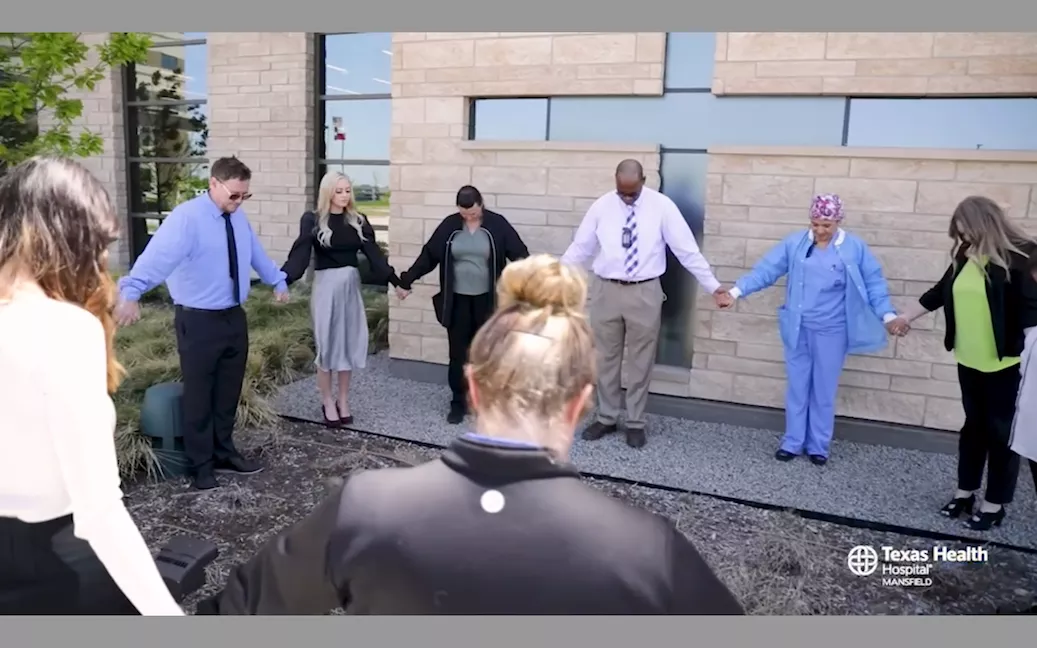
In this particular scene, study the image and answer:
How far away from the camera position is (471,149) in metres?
6.73

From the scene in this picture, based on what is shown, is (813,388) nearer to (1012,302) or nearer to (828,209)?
(828,209)

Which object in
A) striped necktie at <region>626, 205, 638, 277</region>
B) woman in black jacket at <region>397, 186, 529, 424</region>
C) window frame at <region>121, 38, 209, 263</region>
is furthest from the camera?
window frame at <region>121, 38, 209, 263</region>

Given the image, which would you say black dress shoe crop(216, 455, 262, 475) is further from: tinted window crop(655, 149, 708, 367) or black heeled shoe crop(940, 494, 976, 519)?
black heeled shoe crop(940, 494, 976, 519)

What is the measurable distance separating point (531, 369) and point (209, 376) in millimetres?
3812

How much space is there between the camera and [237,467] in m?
5.08

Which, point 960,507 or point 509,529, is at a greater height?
point 509,529

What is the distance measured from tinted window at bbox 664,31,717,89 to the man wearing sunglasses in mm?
3125

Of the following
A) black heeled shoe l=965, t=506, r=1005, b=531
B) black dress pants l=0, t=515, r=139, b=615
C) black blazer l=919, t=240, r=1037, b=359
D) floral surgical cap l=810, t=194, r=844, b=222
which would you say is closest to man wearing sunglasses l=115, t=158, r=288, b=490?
black dress pants l=0, t=515, r=139, b=615

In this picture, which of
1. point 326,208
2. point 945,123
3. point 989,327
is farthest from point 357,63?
point 989,327

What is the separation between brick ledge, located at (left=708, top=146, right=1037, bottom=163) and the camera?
5207 millimetres

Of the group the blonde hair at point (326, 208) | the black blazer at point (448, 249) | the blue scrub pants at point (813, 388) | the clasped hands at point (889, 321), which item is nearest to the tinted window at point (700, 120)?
the black blazer at point (448, 249)

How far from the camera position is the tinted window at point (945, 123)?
Result: 17.4 ft

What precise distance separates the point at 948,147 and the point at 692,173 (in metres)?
1.68

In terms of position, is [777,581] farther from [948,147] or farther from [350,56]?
[350,56]
